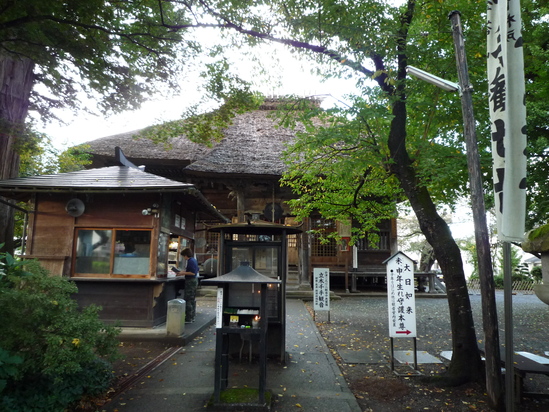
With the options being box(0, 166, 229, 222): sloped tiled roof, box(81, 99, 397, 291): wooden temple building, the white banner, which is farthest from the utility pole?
box(81, 99, 397, 291): wooden temple building

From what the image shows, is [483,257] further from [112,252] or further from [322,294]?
[112,252]

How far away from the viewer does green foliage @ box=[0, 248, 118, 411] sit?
3494 millimetres

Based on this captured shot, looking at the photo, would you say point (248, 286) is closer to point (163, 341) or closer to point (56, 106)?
point (163, 341)

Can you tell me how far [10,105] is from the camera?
8.97 m

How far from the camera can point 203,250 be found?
53.8 feet

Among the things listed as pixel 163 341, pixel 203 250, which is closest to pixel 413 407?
pixel 163 341

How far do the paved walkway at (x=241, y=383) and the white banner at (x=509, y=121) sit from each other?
282 cm

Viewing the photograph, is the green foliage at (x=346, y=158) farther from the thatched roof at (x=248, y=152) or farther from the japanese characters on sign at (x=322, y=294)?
the thatched roof at (x=248, y=152)

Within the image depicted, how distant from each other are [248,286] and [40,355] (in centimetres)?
291

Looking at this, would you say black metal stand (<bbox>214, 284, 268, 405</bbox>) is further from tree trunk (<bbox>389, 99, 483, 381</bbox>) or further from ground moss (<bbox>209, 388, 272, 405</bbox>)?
tree trunk (<bbox>389, 99, 483, 381</bbox>)

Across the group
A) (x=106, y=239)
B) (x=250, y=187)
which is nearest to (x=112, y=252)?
(x=106, y=239)

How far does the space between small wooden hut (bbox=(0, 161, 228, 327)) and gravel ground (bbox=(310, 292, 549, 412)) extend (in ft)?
14.0

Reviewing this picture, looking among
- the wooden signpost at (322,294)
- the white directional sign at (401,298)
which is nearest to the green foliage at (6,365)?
the white directional sign at (401,298)

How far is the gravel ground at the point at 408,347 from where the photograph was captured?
14.5 ft
